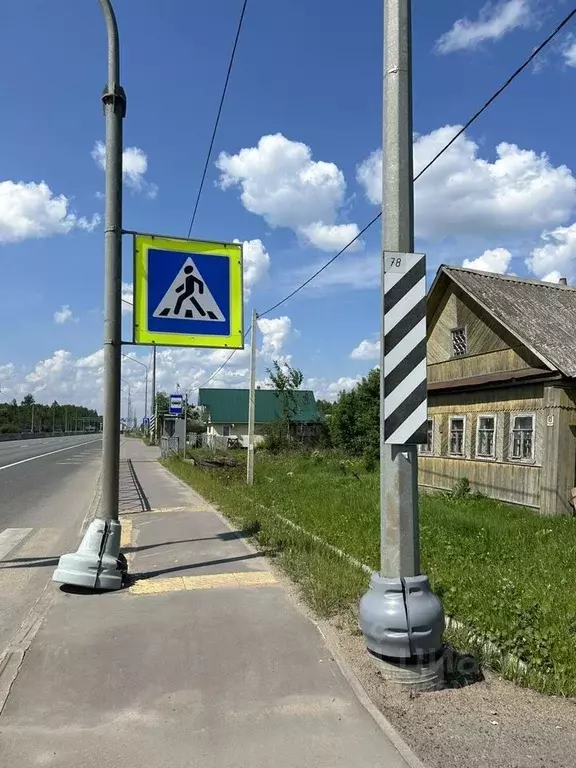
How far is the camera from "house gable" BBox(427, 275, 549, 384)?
1374 cm

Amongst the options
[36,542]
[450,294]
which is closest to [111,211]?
[36,542]

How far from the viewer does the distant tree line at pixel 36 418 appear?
11800 centimetres

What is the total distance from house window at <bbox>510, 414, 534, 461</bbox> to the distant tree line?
11028 cm

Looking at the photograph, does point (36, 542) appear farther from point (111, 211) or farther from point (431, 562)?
point (431, 562)

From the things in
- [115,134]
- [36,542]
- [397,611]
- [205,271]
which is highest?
[115,134]

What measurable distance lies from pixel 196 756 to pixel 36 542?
282 inches

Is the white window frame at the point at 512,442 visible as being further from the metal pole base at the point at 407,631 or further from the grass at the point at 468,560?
the metal pole base at the point at 407,631

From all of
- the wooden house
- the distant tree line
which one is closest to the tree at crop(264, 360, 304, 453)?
the wooden house

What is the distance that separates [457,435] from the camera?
15977mm

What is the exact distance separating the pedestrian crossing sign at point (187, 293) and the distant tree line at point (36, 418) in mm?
112343

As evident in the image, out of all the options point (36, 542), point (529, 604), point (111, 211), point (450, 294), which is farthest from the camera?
point (450, 294)

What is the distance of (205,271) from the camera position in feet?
26.1

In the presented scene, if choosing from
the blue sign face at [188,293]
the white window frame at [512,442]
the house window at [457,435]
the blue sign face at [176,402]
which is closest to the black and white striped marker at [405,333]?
the blue sign face at [188,293]

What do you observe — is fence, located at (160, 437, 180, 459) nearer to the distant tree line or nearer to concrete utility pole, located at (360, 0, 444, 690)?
concrete utility pole, located at (360, 0, 444, 690)
